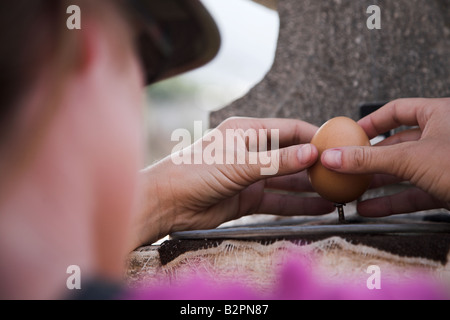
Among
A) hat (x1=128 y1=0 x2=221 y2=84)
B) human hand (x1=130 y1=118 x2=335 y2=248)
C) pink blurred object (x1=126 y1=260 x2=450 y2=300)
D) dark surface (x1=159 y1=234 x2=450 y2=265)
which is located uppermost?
hat (x1=128 y1=0 x2=221 y2=84)

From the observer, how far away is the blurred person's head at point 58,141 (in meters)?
0.28

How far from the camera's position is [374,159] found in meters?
0.67

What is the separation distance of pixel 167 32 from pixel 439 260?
0.44m

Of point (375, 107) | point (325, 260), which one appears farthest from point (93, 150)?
point (375, 107)

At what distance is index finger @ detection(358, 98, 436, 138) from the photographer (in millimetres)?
767

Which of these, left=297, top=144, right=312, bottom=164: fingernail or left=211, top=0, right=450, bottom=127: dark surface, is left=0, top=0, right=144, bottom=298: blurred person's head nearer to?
left=297, top=144, right=312, bottom=164: fingernail

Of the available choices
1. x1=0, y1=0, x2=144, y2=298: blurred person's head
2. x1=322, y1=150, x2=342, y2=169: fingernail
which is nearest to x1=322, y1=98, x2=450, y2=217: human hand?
x1=322, y1=150, x2=342, y2=169: fingernail

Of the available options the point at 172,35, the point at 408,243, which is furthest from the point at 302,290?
the point at 172,35

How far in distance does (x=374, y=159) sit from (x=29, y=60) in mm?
517

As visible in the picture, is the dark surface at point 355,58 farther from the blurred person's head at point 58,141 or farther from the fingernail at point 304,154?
the blurred person's head at point 58,141

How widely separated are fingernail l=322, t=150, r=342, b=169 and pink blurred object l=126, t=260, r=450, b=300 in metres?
0.16
